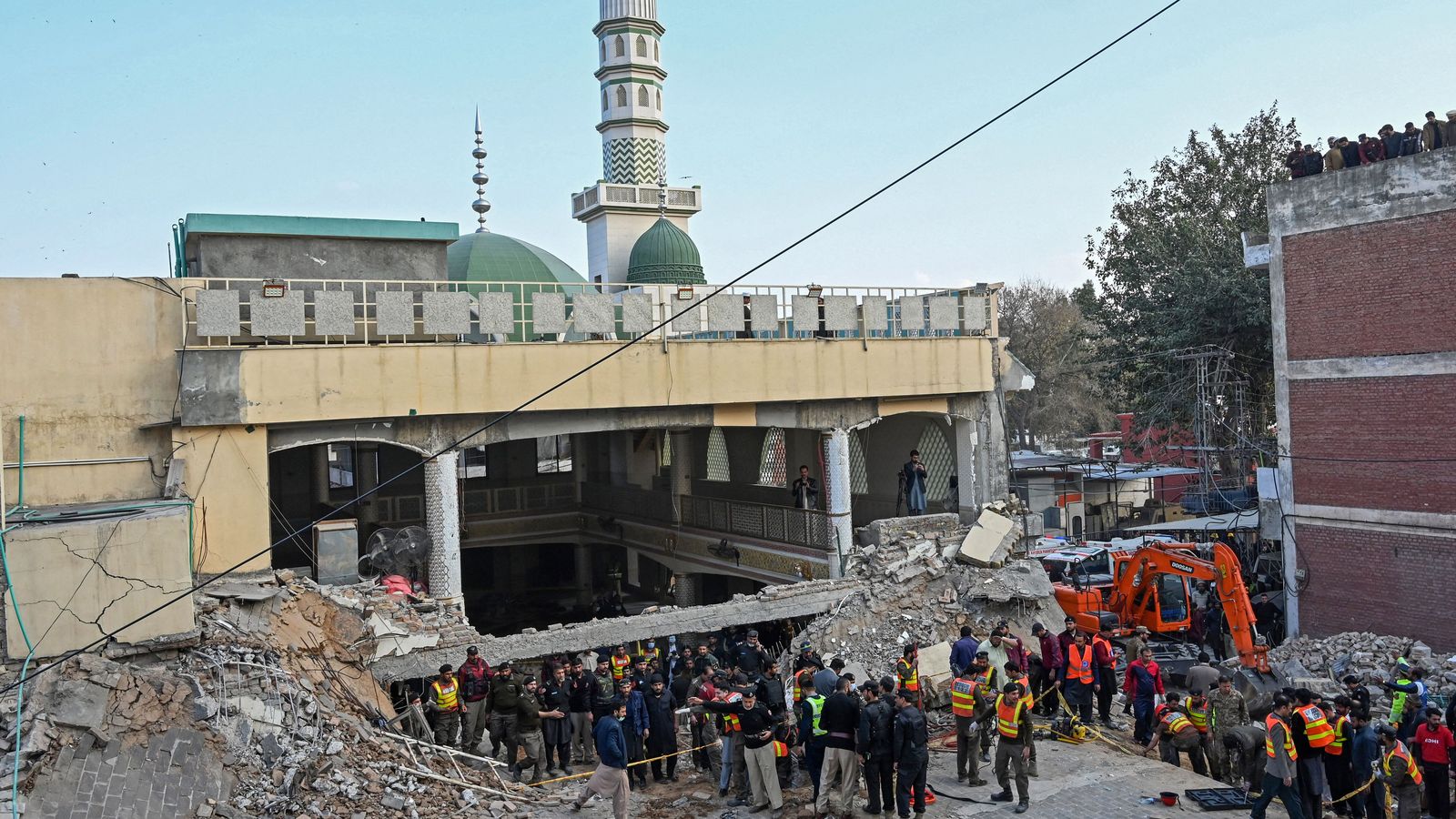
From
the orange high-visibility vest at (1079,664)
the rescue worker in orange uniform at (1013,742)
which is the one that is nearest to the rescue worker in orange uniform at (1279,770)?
the rescue worker in orange uniform at (1013,742)

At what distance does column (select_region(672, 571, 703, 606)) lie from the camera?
25.0 m

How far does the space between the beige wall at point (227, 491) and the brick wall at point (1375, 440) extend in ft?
57.6

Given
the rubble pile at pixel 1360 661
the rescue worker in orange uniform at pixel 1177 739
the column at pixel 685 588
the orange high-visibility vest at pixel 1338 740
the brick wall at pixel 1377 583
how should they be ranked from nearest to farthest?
the orange high-visibility vest at pixel 1338 740 < the rescue worker in orange uniform at pixel 1177 739 < the rubble pile at pixel 1360 661 < the brick wall at pixel 1377 583 < the column at pixel 685 588

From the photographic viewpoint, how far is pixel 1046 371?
4950cm

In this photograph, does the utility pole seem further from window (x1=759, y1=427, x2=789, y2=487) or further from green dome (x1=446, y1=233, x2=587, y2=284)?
green dome (x1=446, y1=233, x2=587, y2=284)

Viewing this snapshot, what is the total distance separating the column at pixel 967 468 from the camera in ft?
72.7

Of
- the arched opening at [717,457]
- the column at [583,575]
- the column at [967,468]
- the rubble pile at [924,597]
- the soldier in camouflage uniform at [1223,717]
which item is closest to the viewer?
the soldier in camouflage uniform at [1223,717]

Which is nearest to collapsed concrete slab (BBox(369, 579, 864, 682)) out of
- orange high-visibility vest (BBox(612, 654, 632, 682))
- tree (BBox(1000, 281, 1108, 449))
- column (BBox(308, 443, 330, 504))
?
orange high-visibility vest (BBox(612, 654, 632, 682))

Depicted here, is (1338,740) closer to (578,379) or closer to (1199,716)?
(1199,716)

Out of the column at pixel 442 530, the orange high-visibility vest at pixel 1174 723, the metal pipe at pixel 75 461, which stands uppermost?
the metal pipe at pixel 75 461

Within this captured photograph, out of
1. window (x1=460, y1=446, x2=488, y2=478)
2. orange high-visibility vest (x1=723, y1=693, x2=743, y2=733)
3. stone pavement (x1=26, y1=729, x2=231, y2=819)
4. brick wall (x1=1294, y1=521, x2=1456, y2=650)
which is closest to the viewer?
stone pavement (x1=26, y1=729, x2=231, y2=819)

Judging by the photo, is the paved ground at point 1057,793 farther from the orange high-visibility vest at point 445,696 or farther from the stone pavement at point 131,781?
the stone pavement at point 131,781

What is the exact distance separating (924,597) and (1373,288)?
920 cm

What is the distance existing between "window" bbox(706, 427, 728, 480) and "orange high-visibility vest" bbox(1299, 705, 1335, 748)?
733 inches
